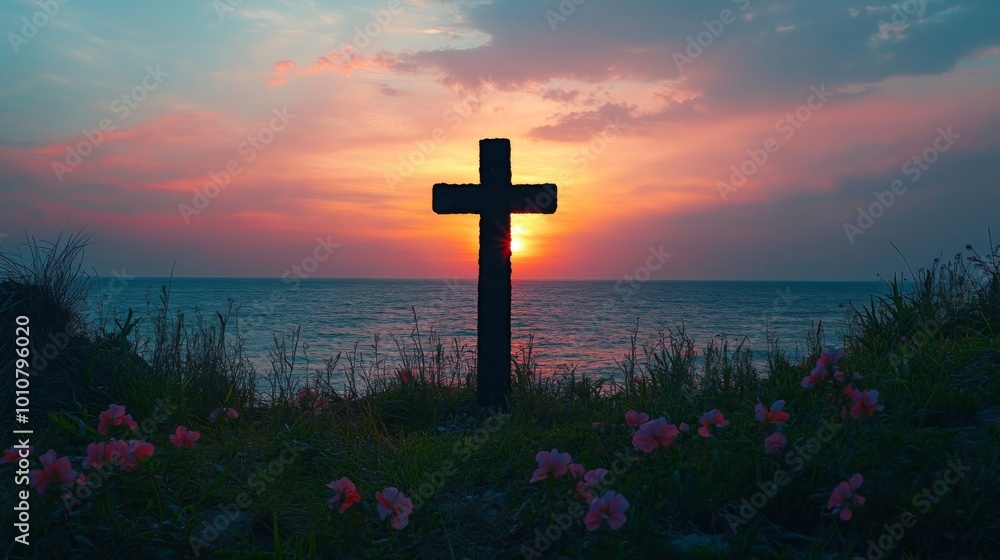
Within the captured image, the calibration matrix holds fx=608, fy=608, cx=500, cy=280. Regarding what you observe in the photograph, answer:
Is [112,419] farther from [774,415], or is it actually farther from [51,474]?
[774,415]

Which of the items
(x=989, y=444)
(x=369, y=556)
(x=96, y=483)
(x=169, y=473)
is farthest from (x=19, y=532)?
(x=989, y=444)

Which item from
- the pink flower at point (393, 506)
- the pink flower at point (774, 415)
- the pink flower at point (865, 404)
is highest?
the pink flower at point (865, 404)

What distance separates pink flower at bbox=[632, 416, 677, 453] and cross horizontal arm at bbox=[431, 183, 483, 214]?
12.1 feet

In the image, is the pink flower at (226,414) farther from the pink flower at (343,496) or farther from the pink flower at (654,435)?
the pink flower at (654,435)

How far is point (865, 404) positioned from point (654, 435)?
1.13 m

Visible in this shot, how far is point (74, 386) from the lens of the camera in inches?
199

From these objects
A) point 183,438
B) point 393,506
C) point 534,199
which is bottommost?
point 393,506

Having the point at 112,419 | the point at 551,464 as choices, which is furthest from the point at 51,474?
the point at 551,464

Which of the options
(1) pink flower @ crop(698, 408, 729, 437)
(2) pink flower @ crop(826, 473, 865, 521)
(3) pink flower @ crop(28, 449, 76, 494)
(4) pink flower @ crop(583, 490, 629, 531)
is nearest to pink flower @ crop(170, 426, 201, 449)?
(3) pink flower @ crop(28, 449, 76, 494)

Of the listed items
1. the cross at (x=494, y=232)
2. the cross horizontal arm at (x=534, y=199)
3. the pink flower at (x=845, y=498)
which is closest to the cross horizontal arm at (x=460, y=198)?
the cross at (x=494, y=232)

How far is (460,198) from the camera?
6188 millimetres

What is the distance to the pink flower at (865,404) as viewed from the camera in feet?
9.95

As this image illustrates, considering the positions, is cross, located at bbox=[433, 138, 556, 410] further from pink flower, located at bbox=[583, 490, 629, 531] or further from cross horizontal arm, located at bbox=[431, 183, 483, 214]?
pink flower, located at bbox=[583, 490, 629, 531]

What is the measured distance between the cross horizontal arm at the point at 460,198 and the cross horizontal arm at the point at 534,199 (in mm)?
350
